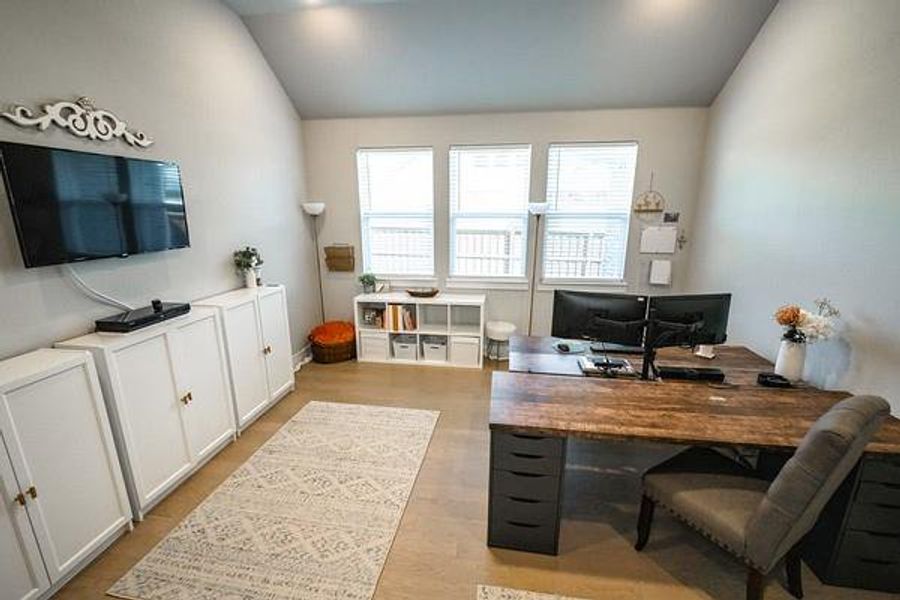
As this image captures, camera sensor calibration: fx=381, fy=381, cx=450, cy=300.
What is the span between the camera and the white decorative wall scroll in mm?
1775

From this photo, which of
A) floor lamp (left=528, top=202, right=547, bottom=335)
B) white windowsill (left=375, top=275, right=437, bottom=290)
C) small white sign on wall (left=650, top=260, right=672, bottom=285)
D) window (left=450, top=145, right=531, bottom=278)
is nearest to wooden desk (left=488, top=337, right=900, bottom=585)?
small white sign on wall (left=650, top=260, right=672, bottom=285)

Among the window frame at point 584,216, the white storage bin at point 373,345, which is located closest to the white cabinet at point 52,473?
the white storage bin at point 373,345

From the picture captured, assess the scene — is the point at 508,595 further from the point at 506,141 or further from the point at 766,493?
the point at 506,141

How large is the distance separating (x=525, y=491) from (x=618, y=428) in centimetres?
53

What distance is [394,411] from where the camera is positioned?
10.5ft

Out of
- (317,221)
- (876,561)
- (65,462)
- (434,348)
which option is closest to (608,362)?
(876,561)

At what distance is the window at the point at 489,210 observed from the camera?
13.4 ft

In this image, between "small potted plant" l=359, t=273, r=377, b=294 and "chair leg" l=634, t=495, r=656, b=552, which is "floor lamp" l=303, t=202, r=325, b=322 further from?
"chair leg" l=634, t=495, r=656, b=552

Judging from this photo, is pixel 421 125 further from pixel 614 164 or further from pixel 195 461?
pixel 195 461

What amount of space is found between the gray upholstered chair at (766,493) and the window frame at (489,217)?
2.62 metres

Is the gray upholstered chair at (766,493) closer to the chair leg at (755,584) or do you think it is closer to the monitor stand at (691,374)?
the chair leg at (755,584)

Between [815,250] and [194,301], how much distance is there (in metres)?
4.05

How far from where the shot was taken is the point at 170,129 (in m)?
2.55

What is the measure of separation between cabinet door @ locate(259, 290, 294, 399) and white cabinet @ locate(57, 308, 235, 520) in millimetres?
501
